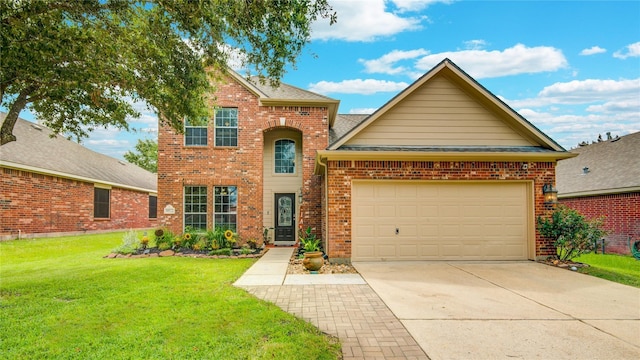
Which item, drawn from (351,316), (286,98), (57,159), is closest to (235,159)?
(286,98)

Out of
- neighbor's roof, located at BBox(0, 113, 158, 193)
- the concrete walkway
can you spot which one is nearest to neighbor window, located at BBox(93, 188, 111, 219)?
neighbor's roof, located at BBox(0, 113, 158, 193)

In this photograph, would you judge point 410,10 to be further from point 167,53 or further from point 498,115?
point 167,53

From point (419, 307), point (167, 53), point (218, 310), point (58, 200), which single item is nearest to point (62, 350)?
point (218, 310)

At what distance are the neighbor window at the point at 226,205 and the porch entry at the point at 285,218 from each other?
183 centimetres

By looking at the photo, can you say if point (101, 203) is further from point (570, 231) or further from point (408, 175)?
point (570, 231)

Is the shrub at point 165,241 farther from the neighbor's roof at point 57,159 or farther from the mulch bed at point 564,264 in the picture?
the mulch bed at point 564,264

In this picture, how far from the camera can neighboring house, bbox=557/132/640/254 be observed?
509 inches

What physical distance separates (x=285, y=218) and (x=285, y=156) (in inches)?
104

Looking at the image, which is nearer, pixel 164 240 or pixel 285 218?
pixel 164 240

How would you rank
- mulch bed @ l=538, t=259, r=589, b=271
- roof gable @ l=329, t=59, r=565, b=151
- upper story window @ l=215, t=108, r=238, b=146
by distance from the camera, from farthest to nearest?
upper story window @ l=215, t=108, r=238, b=146 < roof gable @ l=329, t=59, r=565, b=151 < mulch bed @ l=538, t=259, r=589, b=271

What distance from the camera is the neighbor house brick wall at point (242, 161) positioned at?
42.5ft

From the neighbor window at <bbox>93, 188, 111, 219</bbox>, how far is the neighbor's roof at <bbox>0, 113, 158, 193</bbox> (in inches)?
25.2

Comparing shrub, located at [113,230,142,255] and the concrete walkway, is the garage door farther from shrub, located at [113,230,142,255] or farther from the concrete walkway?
shrub, located at [113,230,142,255]

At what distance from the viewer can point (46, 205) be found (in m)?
15.4
